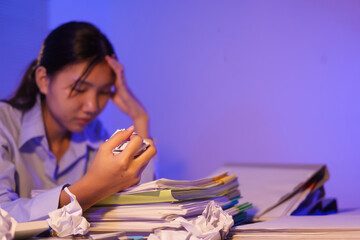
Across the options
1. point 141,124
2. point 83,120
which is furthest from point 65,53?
point 141,124

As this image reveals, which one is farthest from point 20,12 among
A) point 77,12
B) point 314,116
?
point 314,116

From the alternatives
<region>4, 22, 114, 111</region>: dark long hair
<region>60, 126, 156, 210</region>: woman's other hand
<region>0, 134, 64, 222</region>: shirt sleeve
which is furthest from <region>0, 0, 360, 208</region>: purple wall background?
<region>60, 126, 156, 210</region>: woman's other hand

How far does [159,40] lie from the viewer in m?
2.45

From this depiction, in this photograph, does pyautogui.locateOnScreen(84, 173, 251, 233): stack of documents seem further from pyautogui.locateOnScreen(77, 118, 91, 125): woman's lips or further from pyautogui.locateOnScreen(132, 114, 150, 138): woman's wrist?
pyautogui.locateOnScreen(132, 114, 150, 138): woman's wrist

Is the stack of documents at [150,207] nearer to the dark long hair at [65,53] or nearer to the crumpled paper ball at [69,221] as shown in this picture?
the crumpled paper ball at [69,221]

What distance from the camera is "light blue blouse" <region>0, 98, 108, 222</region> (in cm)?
115

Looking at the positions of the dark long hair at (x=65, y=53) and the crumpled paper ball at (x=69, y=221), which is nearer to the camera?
the crumpled paper ball at (x=69, y=221)

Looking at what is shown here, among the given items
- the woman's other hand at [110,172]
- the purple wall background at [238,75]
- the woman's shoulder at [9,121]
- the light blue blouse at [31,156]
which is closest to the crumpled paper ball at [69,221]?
the woman's other hand at [110,172]

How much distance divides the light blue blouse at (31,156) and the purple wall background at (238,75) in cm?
66

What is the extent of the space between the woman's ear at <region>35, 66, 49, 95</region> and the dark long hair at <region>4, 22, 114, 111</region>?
0.02 m

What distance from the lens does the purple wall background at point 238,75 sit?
201 centimetres

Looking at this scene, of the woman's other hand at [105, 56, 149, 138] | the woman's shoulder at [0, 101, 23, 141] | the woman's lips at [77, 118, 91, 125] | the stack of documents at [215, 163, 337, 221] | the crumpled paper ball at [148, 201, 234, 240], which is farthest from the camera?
the woman's other hand at [105, 56, 149, 138]

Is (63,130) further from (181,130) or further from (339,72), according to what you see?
(339,72)

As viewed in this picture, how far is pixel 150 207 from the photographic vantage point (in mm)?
731
